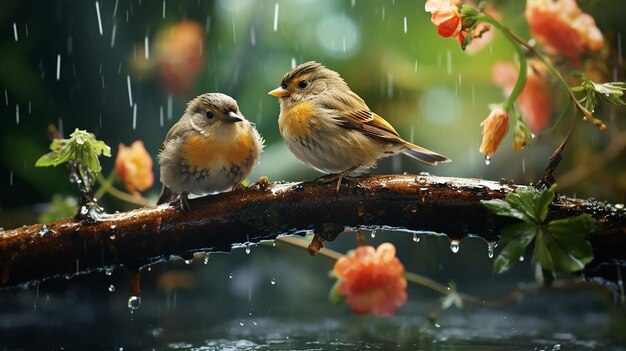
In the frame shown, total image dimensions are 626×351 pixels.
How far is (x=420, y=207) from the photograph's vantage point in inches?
48.9

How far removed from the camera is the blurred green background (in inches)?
104

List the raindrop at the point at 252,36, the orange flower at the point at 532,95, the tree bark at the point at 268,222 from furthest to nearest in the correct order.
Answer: the raindrop at the point at 252,36 < the orange flower at the point at 532,95 < the tree bark at the point at 268,222

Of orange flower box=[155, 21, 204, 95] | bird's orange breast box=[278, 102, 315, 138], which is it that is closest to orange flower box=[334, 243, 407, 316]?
bird's orange breast box=[278, 102, 315, 138]

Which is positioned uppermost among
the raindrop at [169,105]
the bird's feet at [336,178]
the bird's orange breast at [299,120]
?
the raindrop at [169,105]

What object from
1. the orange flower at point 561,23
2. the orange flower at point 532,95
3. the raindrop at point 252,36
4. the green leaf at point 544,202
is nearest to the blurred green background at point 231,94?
the raindrop at point 252,36

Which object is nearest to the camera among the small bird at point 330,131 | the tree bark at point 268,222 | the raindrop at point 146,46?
the tree bark at point 268,222

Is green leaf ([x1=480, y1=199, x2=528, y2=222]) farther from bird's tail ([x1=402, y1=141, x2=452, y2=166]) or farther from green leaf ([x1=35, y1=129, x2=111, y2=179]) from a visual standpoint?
green leaf ([x1=35, y1=129, x2=111, y2=179])

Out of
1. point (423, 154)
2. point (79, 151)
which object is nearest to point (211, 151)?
point (79, 151)

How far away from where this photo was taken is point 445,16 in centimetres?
117

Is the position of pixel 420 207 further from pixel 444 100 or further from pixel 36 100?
pixel 36 100

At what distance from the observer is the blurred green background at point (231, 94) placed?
2.64 m

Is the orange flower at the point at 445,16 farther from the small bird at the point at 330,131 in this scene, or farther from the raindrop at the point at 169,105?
the raindrop at the point at 169,105

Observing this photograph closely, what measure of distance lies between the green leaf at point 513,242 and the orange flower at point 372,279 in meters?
0.34

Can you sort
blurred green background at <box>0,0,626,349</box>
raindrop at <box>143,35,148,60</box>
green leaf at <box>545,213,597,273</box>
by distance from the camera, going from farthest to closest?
raindrop at <box>143,35,148,60</box> → blurred green background at <box>0,0,626,349</box> → green leaf at <box>545,213,597,273</box>
